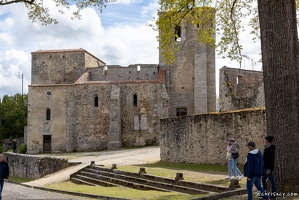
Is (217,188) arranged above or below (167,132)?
below

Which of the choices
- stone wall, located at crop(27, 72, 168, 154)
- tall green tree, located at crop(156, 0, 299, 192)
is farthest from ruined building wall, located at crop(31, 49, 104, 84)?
tall green tree, located at crop(156, 0, 299, 192)

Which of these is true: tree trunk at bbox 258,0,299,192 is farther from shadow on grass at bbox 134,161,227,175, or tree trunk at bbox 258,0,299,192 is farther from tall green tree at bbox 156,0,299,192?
shadow on grass at bbox 134,161,227,175

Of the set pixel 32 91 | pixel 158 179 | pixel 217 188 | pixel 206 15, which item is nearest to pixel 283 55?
pixel 217 188

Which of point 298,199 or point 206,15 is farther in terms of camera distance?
point 206,15

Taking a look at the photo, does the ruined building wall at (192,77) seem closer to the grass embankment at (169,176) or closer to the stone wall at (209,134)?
the stone wall at (209,134)

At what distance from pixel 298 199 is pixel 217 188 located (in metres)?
4.34

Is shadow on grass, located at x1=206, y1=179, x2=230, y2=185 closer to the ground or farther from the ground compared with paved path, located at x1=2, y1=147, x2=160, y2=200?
farther from the ground

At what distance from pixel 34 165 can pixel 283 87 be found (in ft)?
73.5

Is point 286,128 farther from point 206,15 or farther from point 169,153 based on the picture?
point 169,153

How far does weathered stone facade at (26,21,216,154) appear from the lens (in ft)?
114

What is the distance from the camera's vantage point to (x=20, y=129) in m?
58.5

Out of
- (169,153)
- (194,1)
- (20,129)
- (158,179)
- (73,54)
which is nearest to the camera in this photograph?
(194,1)

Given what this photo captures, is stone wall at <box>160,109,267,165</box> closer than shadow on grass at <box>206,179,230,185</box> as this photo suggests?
No

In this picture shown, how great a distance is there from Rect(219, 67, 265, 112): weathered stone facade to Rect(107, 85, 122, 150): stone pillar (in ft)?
30.9
